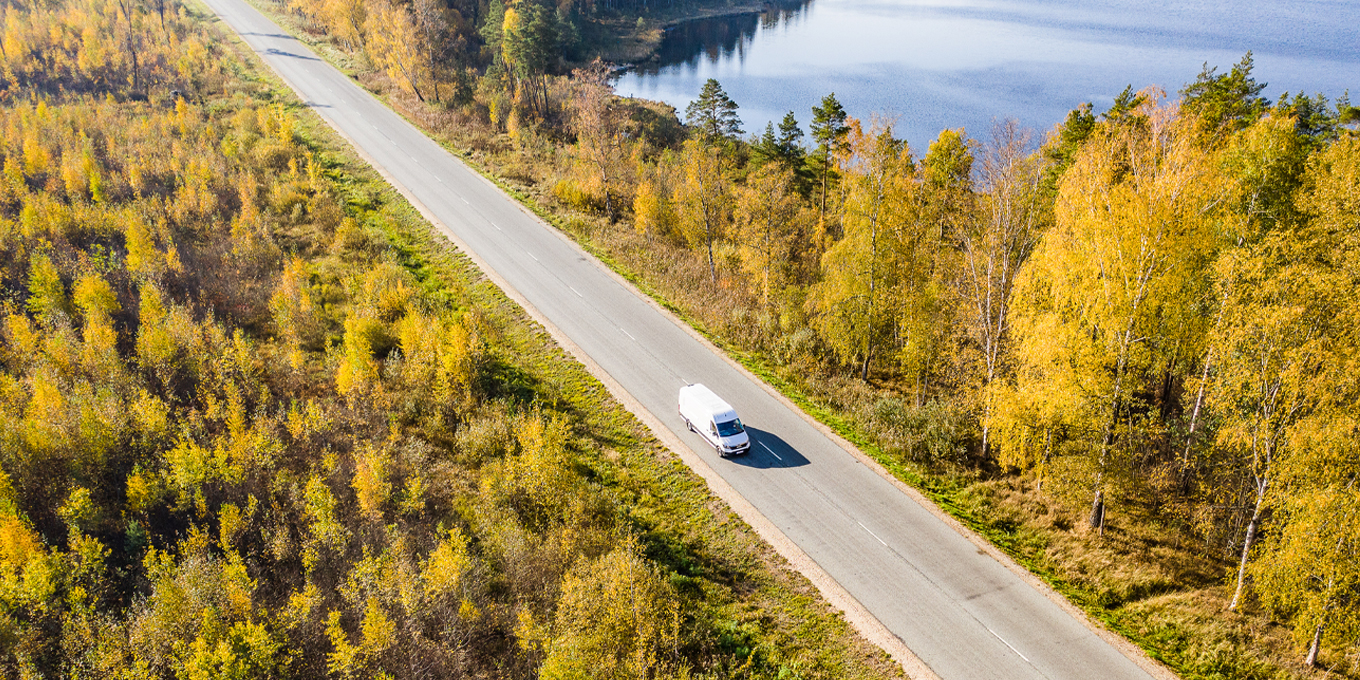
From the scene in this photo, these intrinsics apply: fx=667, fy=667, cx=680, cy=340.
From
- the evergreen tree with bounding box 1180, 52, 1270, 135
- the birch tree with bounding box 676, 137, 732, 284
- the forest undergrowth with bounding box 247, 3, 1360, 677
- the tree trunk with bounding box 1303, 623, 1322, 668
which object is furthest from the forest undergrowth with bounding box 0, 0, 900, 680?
the evergreen tree with bounding box 1180, 52, 1270, 135

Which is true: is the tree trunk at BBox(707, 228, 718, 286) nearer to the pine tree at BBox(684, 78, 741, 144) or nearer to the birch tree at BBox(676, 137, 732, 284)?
the birch tree at BBox(676, 137, 732, 284)

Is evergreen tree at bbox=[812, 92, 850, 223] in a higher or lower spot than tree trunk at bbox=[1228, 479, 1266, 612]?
higher

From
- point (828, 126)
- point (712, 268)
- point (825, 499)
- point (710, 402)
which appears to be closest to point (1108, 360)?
point (825, 499)

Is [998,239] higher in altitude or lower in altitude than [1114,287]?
higher

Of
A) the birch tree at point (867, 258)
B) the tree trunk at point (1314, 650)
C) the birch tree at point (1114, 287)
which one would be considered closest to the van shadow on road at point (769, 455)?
the birch tree at point (867, 258)

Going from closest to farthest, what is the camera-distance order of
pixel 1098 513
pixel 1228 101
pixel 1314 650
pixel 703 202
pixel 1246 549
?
pixel 1314 650 < pixel 1246 549 < pixel 1098 513 < pixel 1228 101 < pixel 703 202

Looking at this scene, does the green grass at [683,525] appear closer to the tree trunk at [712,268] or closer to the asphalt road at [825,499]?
the asphalt road at [825,499]

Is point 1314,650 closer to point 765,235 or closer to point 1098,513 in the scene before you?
point 1098,513
